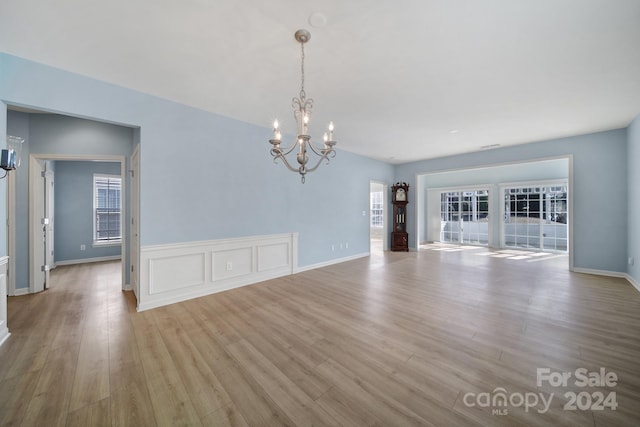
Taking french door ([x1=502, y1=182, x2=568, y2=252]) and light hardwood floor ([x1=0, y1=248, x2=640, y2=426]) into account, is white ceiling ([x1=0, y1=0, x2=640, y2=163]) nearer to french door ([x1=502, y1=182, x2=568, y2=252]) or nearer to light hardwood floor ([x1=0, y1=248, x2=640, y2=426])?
light hardwood floor ([x1=0, y1=248, x2=640, y2=426])

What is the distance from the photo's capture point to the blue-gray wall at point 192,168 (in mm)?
2562

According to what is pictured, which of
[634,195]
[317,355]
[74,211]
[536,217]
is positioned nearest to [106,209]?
[74,211]

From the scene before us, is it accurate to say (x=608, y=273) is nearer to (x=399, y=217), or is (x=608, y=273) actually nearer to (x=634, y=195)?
(x=634, y=195)

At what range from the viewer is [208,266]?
3592 millimetres

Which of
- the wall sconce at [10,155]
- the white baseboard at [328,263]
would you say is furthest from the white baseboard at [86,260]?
the white baseboard at [328,263]

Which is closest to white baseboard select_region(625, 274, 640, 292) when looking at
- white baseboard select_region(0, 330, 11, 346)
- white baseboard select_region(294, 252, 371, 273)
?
white baseboard select_region(294, 252, 371, 273)

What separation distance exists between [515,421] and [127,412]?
94.0 inches

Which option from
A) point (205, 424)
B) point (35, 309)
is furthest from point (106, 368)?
point (35, 309)

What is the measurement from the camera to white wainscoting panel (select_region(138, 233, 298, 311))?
3.10 metres

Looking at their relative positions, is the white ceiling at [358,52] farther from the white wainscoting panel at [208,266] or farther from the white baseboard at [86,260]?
the white baseboard at [86,260]

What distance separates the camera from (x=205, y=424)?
4.62ft

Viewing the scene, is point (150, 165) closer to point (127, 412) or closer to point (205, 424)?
point (127, 412)

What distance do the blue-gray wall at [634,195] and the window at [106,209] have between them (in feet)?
33.2

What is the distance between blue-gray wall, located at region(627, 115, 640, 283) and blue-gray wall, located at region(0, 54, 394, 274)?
5195 mm
